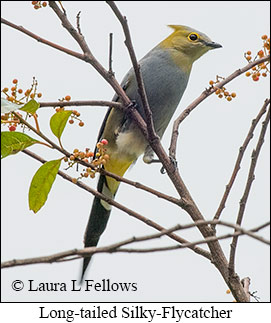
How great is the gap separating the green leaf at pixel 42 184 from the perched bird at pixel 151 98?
147 cm

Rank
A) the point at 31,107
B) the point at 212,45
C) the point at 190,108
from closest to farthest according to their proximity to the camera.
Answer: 1. the point at 31,107
2. the point at 190,108
3. the point at 212,45

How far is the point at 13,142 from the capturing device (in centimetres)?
186

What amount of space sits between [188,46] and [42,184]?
8.74 ft

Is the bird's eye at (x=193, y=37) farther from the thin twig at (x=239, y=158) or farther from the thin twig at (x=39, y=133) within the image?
the thin twig at (x=39, y=133)

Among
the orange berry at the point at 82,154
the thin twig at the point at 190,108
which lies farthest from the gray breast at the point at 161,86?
the orange berry at the point at 82,154

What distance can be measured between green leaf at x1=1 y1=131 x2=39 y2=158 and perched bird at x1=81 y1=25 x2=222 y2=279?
5.37ft

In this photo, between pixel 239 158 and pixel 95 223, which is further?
pixel 95 223

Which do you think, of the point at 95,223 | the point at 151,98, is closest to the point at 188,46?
the point at 151,98

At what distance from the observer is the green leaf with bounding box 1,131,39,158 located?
1.82 metres

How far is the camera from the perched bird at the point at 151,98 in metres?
3.80

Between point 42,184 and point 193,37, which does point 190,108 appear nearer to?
point 42,184

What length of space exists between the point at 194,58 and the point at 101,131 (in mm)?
1046

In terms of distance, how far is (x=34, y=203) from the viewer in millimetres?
2025

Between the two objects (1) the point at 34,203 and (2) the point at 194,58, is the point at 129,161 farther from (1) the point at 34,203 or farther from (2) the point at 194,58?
(1) the point at 34,203
